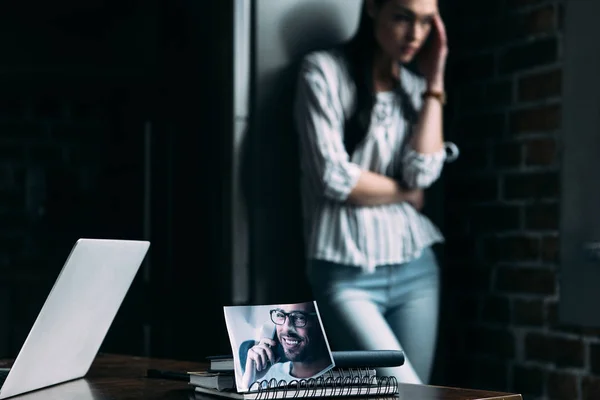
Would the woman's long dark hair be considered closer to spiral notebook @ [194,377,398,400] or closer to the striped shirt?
the striped shirt

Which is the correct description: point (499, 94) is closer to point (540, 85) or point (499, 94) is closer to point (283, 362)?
point (540, 85)

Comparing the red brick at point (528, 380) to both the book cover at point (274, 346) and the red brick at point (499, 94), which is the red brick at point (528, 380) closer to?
the red brick at point (499, 94)

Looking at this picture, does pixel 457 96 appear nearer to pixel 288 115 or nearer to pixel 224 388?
pixel 288 115

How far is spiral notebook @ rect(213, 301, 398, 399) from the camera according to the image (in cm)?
154

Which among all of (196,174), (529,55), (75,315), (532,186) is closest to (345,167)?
(196,174)

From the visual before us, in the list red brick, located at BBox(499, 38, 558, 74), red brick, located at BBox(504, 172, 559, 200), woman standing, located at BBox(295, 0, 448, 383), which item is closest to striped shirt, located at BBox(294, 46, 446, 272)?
woman standing, located at BBox(295, 0, 448, 383)

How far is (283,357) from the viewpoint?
1569 mm

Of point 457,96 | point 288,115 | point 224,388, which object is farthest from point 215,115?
point 224,388

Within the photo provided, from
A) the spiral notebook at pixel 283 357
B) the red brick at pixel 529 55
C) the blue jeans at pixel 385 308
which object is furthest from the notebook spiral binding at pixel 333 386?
the red brick at pixel 529 55

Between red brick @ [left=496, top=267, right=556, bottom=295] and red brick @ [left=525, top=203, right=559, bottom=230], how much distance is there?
0.48 feet

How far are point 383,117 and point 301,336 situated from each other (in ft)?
5.66

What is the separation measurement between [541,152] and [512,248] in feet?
1.16

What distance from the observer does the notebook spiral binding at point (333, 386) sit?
1.54 m

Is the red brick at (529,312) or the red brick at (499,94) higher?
the red brick at (499,94)
